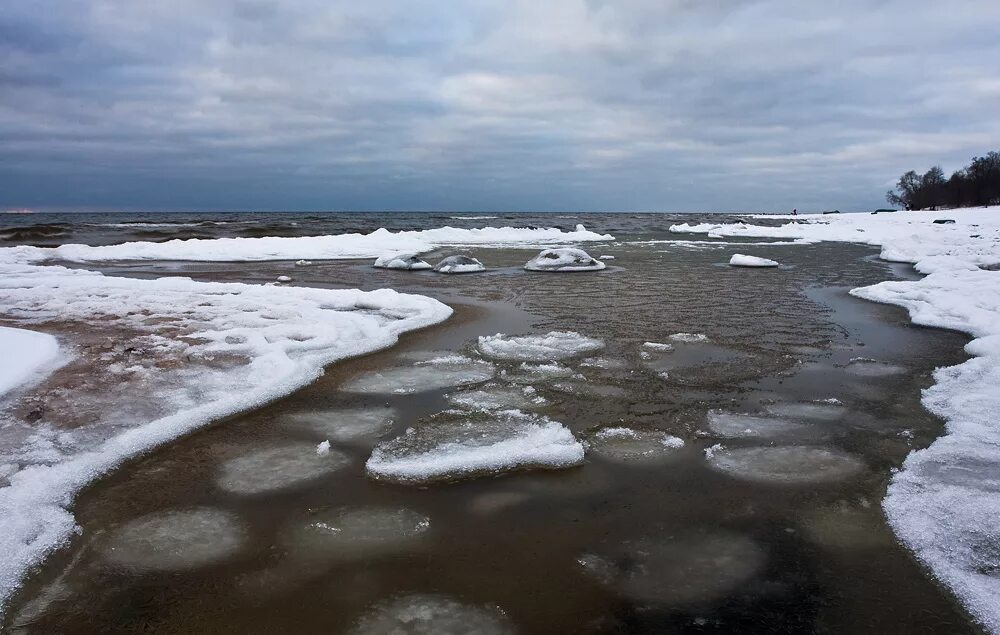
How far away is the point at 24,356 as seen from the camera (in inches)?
201

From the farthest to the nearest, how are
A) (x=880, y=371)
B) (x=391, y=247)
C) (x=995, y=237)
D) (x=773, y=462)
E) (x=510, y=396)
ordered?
(x=995, y=237), (x=391, y=247), (x=880, y=371), (x=510, y=396), (x=773, y=462)

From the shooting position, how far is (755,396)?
4.30 m

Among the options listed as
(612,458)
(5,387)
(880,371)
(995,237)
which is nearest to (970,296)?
(880,371)

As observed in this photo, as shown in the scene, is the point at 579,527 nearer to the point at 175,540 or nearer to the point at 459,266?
the point at 175,540

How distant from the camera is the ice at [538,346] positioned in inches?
212

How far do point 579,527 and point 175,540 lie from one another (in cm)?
164

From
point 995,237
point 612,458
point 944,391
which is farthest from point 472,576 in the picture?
point 995,237

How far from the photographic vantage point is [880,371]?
4.93 metres

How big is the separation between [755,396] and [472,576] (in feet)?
9.29

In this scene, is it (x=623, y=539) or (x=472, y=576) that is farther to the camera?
(x=623, y=539)

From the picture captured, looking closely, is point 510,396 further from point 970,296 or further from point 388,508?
point 970,296

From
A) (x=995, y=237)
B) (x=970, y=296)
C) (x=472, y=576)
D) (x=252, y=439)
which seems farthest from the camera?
(x=995, y=237)

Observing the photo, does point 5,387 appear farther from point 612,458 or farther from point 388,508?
point 612,458

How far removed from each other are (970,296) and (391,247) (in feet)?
50.7
